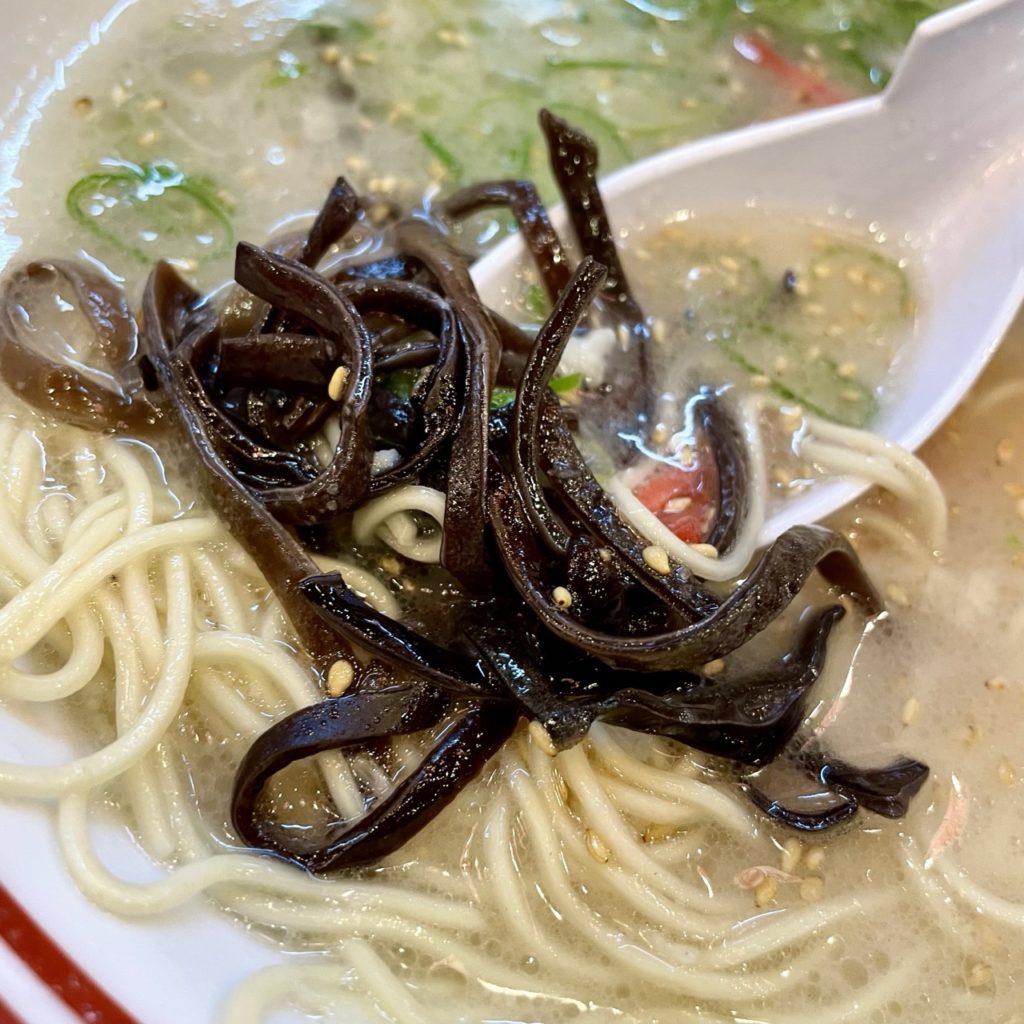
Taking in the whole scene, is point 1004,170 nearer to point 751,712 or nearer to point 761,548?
point 761,548

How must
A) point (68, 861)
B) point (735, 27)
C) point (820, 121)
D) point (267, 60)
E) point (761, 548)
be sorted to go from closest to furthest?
point (68, 861), point (761, 548), point (820, 121), point (267, 60), point (735, 27)

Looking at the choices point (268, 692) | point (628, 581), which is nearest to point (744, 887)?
point (628, 581)

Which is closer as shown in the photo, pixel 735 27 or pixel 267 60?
pixel 267 60

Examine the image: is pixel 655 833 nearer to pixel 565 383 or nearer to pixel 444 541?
pixel 444 541

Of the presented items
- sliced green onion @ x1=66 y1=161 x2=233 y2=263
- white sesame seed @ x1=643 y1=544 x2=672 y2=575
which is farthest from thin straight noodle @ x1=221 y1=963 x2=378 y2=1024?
sliced green onion @ x1=66 y1=161 x2=233 y2=263

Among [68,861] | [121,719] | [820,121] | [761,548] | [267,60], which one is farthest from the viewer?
[267,60]

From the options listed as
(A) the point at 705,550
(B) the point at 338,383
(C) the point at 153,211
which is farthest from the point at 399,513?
(C) the point at 153,211

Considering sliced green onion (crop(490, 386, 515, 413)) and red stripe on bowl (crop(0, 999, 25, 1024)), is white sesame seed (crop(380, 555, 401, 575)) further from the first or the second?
red stripe on bowl (crop(0, 999, 25, 1024))
